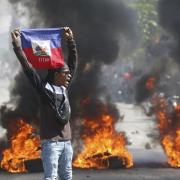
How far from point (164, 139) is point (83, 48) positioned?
2.84m

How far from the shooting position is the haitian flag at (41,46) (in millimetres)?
6145

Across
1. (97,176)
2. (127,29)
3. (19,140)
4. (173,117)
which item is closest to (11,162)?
(19,140)

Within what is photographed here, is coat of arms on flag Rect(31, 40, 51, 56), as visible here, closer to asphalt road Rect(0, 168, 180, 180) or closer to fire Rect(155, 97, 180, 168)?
asphalt road Rect(0, 168, 180, 180)

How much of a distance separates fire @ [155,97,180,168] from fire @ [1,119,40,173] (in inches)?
96.5

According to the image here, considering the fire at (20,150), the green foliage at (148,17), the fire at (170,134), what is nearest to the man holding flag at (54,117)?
the fire at (20,150)

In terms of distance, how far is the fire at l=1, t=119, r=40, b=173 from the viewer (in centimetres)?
945

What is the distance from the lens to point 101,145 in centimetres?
1031

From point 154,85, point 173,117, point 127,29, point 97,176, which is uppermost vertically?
point 127,29

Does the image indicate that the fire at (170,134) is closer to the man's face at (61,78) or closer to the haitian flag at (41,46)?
the haitian flag at (41,46)

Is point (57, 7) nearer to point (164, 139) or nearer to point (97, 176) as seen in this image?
point (164, 139)

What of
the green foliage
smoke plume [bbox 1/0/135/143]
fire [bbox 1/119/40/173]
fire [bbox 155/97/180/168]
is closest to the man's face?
fire [bbox 1/119/40/173]

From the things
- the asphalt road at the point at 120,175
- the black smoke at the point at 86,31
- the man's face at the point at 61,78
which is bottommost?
the asphalt road at the point at 120,175

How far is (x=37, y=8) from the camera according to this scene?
1288 cm

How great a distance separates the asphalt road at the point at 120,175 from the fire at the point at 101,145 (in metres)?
0.36
